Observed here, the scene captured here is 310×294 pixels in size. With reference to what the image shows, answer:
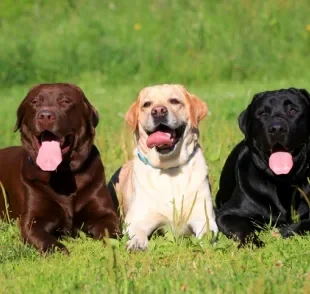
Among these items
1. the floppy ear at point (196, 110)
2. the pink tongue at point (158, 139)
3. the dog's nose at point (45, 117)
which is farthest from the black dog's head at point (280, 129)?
the dog's nose at point (45, 117)

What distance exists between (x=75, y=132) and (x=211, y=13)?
10479mm

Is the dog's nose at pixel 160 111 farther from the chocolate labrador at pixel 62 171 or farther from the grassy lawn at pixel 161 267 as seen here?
the grassy lawn at pixel 161 267

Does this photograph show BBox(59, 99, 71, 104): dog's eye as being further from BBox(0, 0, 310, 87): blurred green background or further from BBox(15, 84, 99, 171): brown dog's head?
BBox(0, 0, 310, 87): blurred green background

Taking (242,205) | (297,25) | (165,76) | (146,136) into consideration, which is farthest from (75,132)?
(297,25)

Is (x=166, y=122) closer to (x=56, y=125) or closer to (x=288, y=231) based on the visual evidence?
(x=56, y=125)

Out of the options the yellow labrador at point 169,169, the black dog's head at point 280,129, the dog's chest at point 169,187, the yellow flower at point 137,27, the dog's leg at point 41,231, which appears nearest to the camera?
the dog's leg at point 41,231

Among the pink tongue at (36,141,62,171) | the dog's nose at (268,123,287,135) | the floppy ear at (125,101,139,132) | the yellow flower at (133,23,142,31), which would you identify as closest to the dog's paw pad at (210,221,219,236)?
the dog's nose at (268,123,287,135)

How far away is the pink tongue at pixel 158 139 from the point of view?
6594 millimetres

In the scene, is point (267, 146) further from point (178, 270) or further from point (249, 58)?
point (249, 58)

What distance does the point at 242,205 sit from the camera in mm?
6910

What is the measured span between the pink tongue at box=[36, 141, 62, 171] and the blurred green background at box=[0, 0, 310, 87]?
8.99 meters

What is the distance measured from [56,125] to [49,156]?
0.23 metres

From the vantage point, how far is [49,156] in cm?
660

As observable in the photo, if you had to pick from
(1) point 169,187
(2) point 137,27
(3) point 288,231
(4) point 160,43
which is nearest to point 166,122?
(1) point 169,187
